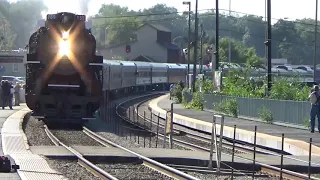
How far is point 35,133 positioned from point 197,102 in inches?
919

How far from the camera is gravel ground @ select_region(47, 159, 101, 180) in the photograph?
50.1 feet

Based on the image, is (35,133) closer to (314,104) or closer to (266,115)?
(314,104)

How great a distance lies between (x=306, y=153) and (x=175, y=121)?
665 inches

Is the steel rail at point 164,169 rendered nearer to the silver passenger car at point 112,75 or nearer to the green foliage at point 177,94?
the silver passenger car at point 112,75

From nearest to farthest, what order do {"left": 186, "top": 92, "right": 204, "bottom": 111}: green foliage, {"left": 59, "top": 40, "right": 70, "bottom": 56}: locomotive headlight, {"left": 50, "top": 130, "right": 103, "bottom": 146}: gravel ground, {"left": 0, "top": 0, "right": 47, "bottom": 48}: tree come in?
{"left": 50, "top": 130, "right": 103, "bottom": 146}: gravel ground → {"left": 59, "top": 40, "right": 70, "bottom": 56}: locomotive headlight → {"left": 186, "top": 92, "right": 204, "bottom": 111}: green foliage → {"left": 0, "top": 0, "right": 47, "bottom": 48}: tree

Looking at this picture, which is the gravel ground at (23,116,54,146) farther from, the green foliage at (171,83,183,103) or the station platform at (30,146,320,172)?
the green foliage at (171,83,183,103)

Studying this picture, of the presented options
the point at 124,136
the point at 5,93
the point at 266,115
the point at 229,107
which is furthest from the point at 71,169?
the point at 5,93

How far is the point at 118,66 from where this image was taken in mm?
59688

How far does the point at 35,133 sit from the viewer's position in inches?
1077

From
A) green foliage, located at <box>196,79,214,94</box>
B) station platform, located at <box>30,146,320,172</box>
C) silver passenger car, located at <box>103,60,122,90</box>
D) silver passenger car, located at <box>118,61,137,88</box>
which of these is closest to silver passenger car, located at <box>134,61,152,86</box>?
silver passenger car, located at <box>118,61,137,88</box>

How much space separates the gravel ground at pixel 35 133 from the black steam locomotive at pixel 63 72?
2.63ft

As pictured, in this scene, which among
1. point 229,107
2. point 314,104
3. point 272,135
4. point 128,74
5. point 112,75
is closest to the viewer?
point 314,104

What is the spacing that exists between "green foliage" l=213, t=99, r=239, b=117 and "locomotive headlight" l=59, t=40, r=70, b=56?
38.2 ft

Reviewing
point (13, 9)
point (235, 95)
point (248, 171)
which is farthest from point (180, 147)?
point (13, 9)
